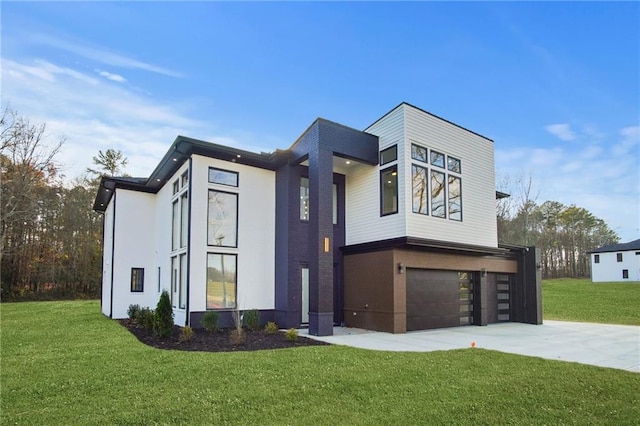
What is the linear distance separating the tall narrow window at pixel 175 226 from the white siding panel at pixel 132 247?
255 cm

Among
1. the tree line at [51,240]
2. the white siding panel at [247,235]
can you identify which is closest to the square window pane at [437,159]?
the white siding panel at [247,235]

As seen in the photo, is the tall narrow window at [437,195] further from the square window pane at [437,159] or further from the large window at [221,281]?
the large window at [221,281]

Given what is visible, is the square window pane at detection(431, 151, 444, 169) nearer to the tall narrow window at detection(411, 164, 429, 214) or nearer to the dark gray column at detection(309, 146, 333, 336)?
the tall narrow window at detection(411, 164, 429, 214)

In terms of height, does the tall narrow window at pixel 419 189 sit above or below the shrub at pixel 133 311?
above

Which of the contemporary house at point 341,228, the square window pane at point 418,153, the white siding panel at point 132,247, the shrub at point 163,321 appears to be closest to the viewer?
the shrub at point 163,321

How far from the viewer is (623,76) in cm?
1203

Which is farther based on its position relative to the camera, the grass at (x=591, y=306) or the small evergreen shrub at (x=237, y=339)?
the grass at (x=591, y=306)

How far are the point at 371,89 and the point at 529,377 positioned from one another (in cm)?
1194

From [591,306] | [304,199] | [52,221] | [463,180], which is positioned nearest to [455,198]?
[463,180]

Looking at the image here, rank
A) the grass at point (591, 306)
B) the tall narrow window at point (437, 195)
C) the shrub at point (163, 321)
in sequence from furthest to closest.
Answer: the grass at point (591, 306) → the tall narrow window at point (437, 195) → the shrub at point (163, 321)

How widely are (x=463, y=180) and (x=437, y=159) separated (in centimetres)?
134

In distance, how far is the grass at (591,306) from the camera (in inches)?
594

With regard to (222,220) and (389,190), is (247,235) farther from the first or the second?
(389,190)

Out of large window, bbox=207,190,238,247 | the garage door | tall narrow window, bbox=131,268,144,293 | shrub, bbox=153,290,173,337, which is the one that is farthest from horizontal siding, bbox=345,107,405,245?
tall narrow window, bbox=131,268,144,293
